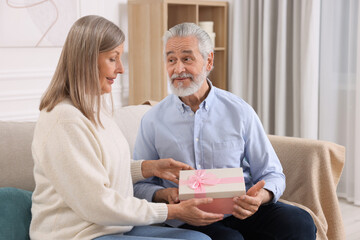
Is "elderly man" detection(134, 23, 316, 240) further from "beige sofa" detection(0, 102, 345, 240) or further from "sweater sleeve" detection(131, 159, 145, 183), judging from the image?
"beige sofa" detection(0, 102, 345, 240)

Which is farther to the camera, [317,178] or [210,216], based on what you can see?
[317,178]

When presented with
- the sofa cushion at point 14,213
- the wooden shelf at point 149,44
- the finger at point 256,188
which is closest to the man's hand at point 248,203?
the finger at point 256,188

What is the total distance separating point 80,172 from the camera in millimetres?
1442

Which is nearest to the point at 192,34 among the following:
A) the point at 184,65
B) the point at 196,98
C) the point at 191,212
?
the point at 184,65

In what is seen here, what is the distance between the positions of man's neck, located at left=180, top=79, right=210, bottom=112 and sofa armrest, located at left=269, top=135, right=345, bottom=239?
1.62ft

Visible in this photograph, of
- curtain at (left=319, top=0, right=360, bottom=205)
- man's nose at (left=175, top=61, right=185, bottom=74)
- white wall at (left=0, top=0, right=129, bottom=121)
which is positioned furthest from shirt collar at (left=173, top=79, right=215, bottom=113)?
curtain at (left=319, top=0, right=360, bottom=205)

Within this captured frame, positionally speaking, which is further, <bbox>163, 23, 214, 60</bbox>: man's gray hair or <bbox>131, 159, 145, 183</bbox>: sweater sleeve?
<bbox>163, 23, 214, 60</bbox>: man's gray hair

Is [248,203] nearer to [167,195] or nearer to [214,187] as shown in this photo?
[214,187]

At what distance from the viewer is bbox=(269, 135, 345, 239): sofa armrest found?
2248 mm

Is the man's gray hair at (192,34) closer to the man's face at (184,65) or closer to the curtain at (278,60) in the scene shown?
the man's face at (184,65)

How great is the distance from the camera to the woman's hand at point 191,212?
5.38ft

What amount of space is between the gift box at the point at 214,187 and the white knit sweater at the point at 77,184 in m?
0.17

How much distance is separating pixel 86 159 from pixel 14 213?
42cm

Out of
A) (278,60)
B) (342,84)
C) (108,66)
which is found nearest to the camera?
(108,66)
